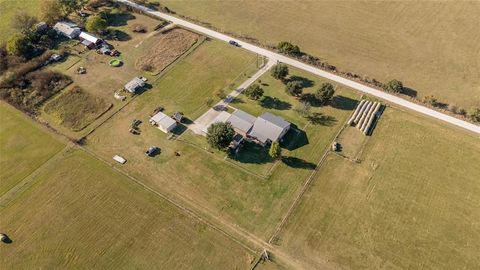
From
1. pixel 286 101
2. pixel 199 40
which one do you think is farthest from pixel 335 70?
pixel 199 40

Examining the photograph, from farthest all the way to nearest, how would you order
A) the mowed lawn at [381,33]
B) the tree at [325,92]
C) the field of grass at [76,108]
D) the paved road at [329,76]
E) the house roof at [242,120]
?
1. the mowed lawn at [381,33]
2. the field of grass at [76,108]
3. the tree at [325,92]
4. the paved road at [329,76]
5. the house roof at [242,120]

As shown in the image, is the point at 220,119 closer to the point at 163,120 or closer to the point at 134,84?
the point at 163,120

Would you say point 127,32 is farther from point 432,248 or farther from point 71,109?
point 432,248

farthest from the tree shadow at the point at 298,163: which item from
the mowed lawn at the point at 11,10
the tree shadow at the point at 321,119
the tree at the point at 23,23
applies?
the mowed lawn at the point at 11,10

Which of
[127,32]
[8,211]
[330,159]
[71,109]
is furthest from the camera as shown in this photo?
[127,32]

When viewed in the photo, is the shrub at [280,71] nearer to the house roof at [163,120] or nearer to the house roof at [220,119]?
the house roof at [220,119]

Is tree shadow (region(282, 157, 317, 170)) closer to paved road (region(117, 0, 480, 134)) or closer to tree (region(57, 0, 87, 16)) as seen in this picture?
paved road (region(117, 0, 480, 134))
